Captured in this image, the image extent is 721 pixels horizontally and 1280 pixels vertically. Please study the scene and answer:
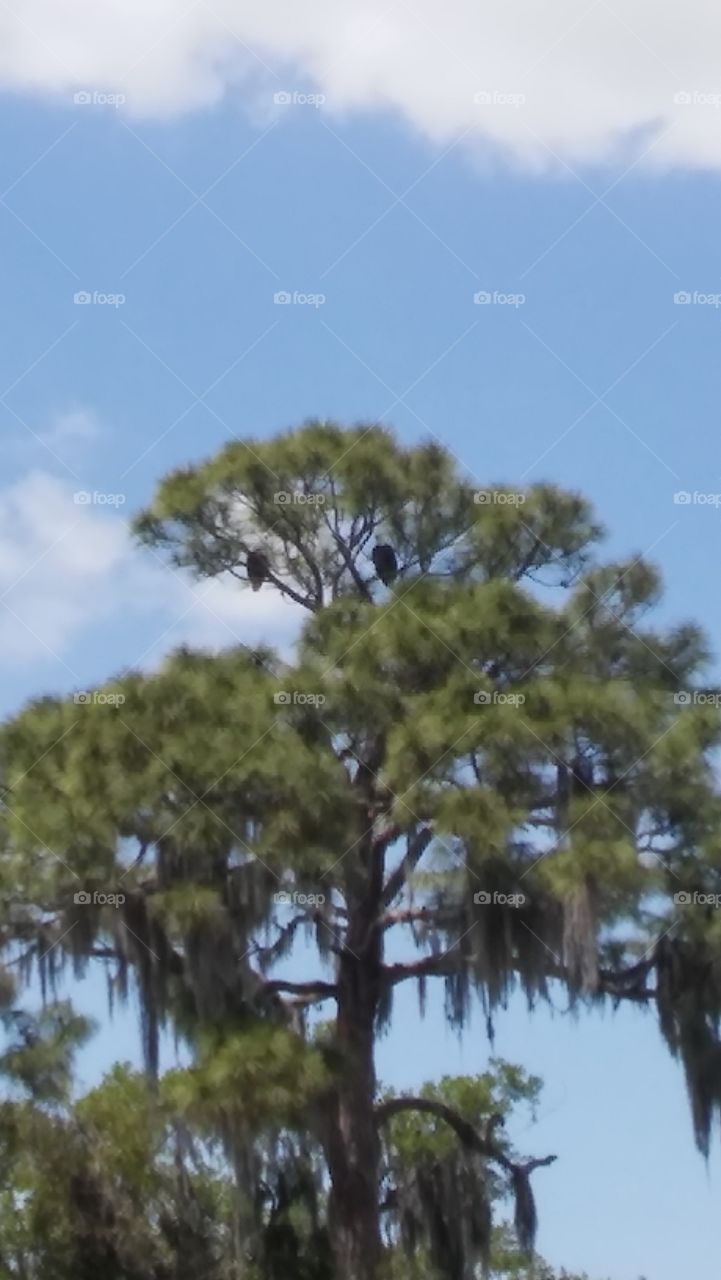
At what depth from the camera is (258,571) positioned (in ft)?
64.3

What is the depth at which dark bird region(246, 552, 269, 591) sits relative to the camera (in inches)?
771

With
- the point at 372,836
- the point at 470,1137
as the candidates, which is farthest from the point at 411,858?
the point at 470,1137

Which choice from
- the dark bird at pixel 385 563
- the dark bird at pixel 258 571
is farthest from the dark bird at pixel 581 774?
the dark bird at pixel 258 571

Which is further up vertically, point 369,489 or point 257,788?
point 369,489

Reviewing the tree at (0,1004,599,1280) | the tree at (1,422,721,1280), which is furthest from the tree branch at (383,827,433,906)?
the tree at (0,1004,599,1280)

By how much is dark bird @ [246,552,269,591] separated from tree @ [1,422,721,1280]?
4.12 feet

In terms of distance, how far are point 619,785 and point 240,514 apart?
15.9ft

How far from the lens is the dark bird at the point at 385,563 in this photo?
19.2m

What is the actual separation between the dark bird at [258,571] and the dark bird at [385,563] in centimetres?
110

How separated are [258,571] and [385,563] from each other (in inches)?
50.0

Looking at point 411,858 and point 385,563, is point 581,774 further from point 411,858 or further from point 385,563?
point 385,563

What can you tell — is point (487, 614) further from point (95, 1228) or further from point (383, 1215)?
point (95, 1228)

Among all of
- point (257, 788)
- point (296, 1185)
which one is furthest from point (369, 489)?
point (296, 1185)

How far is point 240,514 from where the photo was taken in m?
19.8
